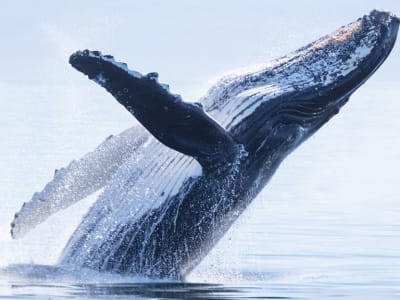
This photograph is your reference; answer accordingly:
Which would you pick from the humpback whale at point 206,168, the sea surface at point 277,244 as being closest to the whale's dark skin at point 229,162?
the humpback whale at point 206,168

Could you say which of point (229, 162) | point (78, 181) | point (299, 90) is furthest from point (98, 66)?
point (299, 90)

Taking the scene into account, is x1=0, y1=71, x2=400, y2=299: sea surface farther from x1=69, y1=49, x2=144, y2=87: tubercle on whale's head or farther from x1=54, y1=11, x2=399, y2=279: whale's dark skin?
x1=69, y1=49, x2=144, y2=87: tubercle on whale's head

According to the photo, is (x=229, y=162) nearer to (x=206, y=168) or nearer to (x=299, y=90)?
(x=206, y=168)

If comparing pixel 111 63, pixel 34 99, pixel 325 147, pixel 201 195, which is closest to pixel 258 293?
pixel 201 195

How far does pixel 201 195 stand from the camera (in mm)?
16453

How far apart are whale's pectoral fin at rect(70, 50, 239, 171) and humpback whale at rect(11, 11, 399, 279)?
358mm

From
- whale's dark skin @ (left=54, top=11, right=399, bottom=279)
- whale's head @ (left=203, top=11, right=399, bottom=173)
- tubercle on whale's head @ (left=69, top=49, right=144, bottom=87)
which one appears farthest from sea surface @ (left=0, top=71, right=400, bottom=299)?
tubercle on whale's head @ (left=69, top=49, right=144, bottom=87)

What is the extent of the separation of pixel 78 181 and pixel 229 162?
6.42 feet

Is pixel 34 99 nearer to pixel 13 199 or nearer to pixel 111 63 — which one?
pixel 13 199

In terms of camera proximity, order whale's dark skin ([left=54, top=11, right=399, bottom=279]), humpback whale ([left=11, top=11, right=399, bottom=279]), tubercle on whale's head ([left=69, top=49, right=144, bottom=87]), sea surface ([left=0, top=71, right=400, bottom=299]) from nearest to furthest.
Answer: tubercle on whale's head ([left=69, top=49, right=144, bottom=87]) → sea surface ([left=0, top=71, right=400, bottom=299]) → whale's dark skin ([left=54, top=11, right=399, bottom=279]) → humpback whale ([left=11, top=11, right=399, bottom=279])

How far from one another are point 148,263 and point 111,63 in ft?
7.47

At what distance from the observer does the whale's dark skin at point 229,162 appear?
53.6 ft

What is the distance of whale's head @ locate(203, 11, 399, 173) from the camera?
1667 cm

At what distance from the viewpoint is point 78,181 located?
17297 mm
